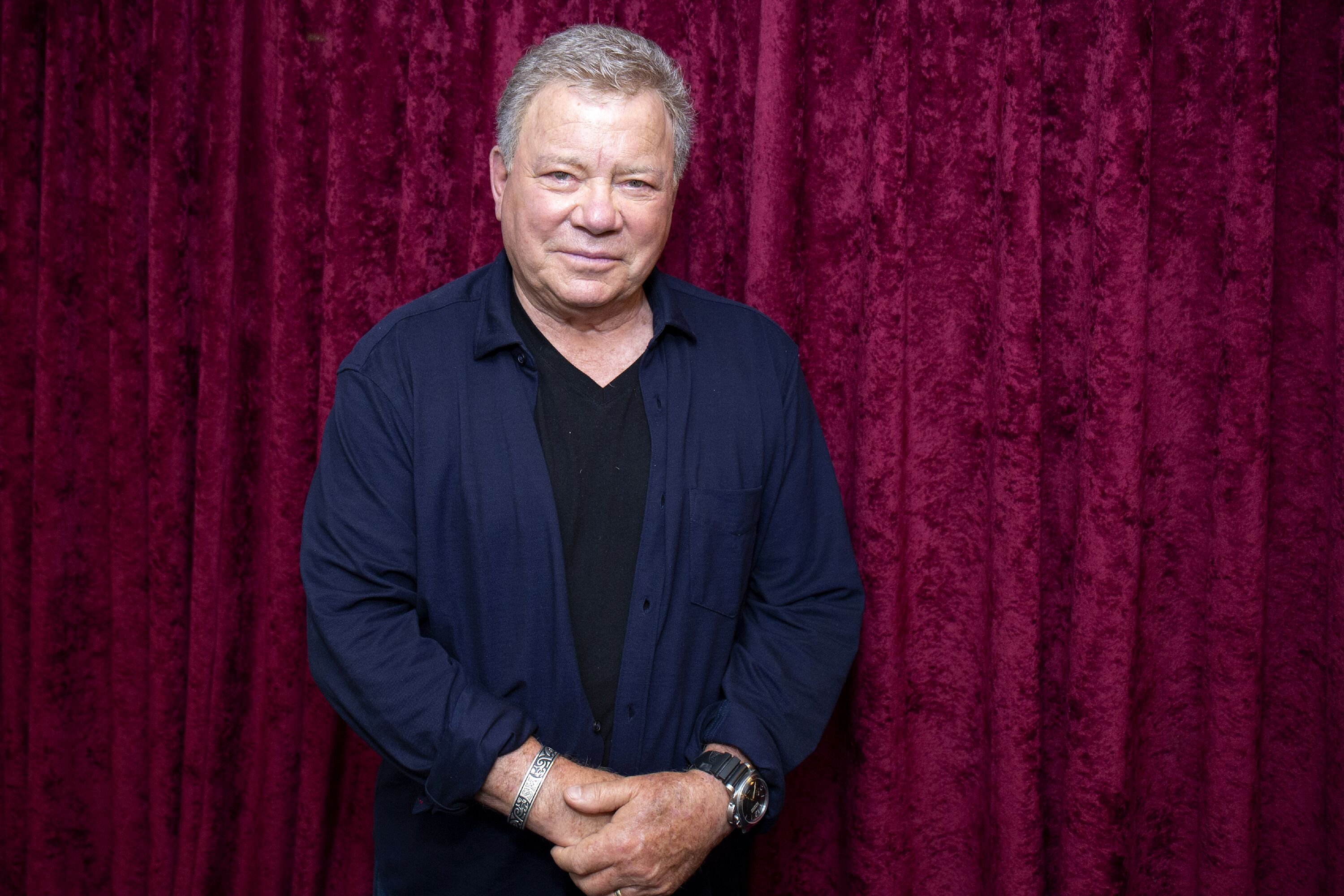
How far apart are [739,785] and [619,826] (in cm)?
18

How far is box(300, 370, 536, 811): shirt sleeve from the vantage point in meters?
1.21

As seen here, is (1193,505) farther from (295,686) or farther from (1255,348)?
(295,686)

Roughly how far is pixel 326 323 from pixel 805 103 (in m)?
0.92

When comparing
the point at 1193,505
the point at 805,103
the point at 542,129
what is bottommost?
the point at 1193,505

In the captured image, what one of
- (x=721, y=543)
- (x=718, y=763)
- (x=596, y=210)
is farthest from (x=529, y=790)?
(x=596, y=210)

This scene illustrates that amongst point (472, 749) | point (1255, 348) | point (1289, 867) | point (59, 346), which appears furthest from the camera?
point (59, 346)

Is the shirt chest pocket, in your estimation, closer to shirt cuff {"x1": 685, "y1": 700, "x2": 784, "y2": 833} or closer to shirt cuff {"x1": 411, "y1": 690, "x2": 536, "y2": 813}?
shirt cuff {"x1": 685, "y1": 700, "x2": 784, "y2": 833}

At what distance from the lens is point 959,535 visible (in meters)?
1.67

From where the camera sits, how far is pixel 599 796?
121 cm

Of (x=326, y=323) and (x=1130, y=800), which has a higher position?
(x=326, y=323)

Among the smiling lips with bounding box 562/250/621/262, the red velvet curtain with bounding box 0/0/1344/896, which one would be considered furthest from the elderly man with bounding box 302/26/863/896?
the red velvet curtain with bounding box 0/0/1344/896

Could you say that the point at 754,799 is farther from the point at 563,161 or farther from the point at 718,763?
the point at 563,161

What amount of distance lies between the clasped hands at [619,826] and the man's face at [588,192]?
60 cm

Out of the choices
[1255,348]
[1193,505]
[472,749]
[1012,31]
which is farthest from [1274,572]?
[472,749]
